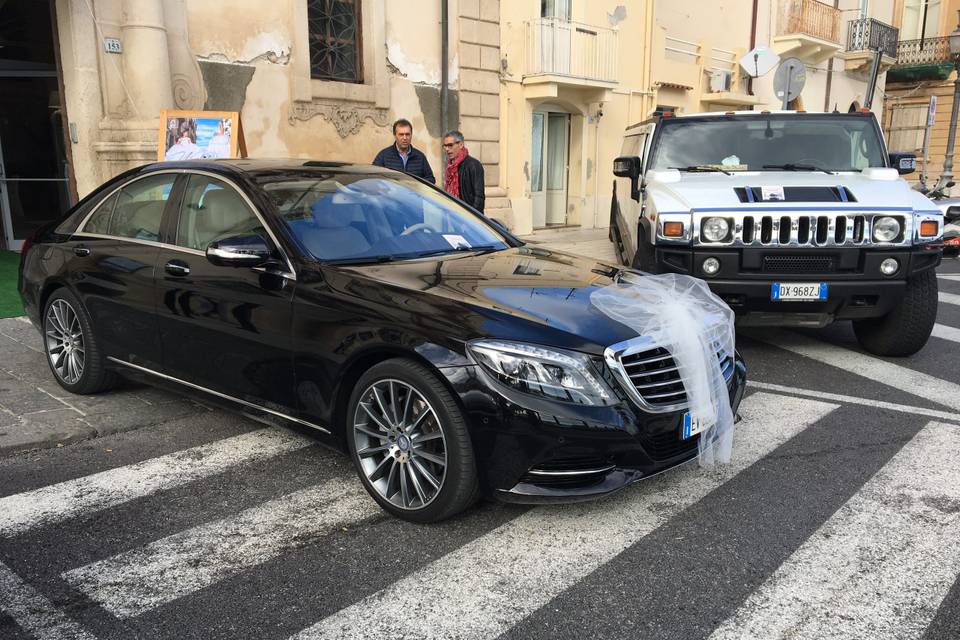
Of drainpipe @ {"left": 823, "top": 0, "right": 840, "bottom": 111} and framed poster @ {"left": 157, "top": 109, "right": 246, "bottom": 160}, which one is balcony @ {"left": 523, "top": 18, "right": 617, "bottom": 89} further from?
drainpipe @ {"left": 823, "top": 0, "right": 840, "bottom": 111}

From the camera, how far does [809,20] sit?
2506cm

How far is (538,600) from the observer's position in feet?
9.50

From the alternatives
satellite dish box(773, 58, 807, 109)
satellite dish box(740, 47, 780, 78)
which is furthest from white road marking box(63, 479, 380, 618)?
satellite dish box(740, 47, 780, 78)

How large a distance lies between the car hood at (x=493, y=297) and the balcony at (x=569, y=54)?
12.5m

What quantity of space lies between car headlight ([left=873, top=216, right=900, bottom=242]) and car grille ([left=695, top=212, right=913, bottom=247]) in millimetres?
32

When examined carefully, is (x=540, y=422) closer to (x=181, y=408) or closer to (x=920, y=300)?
(x=181, y=408)

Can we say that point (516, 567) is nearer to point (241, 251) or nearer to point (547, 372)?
point (547, 372)

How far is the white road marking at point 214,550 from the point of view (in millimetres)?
2949

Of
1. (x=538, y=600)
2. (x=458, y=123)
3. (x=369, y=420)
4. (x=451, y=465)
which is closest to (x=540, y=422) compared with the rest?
(x=451, y=465)

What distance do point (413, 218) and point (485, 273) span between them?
2.63ft

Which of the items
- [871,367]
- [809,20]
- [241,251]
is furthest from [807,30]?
[241,251]

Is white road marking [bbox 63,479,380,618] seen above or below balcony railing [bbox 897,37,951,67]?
below

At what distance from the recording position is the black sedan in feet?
10.5

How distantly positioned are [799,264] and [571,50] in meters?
11.7
